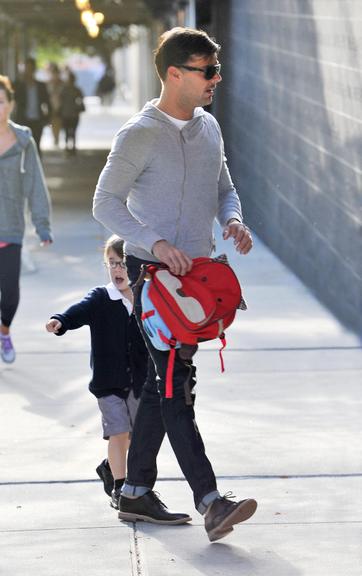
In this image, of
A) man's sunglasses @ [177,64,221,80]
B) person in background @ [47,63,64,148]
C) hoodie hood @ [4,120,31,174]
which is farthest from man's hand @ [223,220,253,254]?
person in background @ [47,63,64,148]

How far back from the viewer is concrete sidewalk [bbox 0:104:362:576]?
4492 millimetres

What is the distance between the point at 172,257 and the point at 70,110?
2323cm

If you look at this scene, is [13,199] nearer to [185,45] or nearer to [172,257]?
[185,45]

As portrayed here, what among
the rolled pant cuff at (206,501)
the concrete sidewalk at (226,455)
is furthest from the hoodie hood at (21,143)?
the rolled pant cuff at (206,501)

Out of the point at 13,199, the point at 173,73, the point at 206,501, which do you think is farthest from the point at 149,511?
the point at 13,199

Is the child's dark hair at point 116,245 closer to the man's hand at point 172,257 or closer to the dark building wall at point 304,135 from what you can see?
the man's hand at point 172,257

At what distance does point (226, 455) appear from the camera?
5.75 m

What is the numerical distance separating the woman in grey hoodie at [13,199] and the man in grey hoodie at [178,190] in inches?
114

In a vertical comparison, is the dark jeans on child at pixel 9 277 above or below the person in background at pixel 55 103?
above

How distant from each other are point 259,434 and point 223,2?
10542mm

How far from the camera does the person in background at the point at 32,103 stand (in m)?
21.7

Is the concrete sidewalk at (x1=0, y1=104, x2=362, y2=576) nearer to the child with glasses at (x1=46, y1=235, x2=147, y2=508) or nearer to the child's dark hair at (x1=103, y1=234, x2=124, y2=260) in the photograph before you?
the child with glasses at (x1=46, y1=235, x2=147, y2=508)

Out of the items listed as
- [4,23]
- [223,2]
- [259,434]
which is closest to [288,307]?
[259,434]

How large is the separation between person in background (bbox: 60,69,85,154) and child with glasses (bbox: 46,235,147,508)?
2112cm
